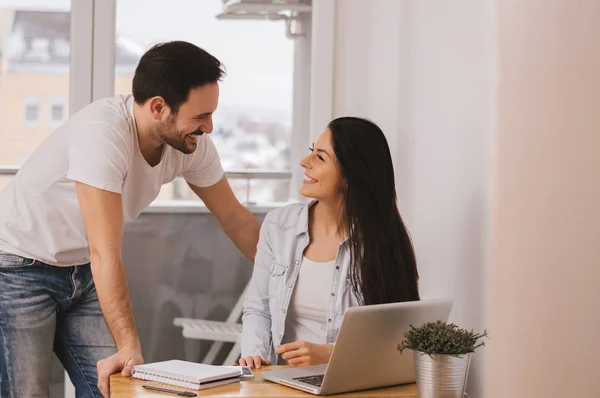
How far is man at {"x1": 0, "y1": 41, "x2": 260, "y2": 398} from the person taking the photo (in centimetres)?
221

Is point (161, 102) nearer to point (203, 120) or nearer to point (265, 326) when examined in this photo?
point (203, 120)

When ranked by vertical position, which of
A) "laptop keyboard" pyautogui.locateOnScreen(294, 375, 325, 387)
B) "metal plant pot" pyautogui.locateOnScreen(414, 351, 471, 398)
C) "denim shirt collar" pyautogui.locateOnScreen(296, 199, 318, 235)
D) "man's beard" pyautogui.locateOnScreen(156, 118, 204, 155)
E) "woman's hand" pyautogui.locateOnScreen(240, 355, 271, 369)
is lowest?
"woman's hand" pyautogui.locateOnScreen(240, 355, 271, 369)

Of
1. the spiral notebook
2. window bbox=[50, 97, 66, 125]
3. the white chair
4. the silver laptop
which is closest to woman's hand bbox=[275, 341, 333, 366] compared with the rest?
the silver laptop

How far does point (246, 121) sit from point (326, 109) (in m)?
0.31

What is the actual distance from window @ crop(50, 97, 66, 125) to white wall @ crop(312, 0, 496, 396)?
1005 millimetres

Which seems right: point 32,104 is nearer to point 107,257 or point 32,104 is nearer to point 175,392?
point 107,257

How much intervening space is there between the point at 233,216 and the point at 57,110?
74 centimetres

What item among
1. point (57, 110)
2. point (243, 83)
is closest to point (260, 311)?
point (243, 83)

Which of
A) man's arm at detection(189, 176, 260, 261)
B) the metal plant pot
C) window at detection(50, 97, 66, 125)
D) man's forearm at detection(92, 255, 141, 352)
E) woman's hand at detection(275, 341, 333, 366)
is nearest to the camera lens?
the metal plant pot

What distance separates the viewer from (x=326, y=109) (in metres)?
3.11

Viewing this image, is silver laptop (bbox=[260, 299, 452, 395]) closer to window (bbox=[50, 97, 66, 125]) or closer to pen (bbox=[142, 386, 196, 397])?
pen (bbox=[142, 386, 196, 397])

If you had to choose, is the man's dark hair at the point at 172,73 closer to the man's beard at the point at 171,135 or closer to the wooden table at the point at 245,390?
the man's beard at the point at 171,135

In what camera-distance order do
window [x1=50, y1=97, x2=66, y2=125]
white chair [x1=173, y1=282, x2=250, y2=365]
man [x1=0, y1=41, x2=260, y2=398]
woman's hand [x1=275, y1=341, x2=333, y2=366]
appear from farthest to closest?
white chair [x1=173, y1=282, x2=250, y2=365]
window [x1=50, y1=97, x2=66, y2=125]
man [x1=0, y1=41, x2=260, y2=398]
woman's hand [x1=275, y1=341, x2=333, y2=366]

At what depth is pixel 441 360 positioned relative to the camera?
5.38 feet
